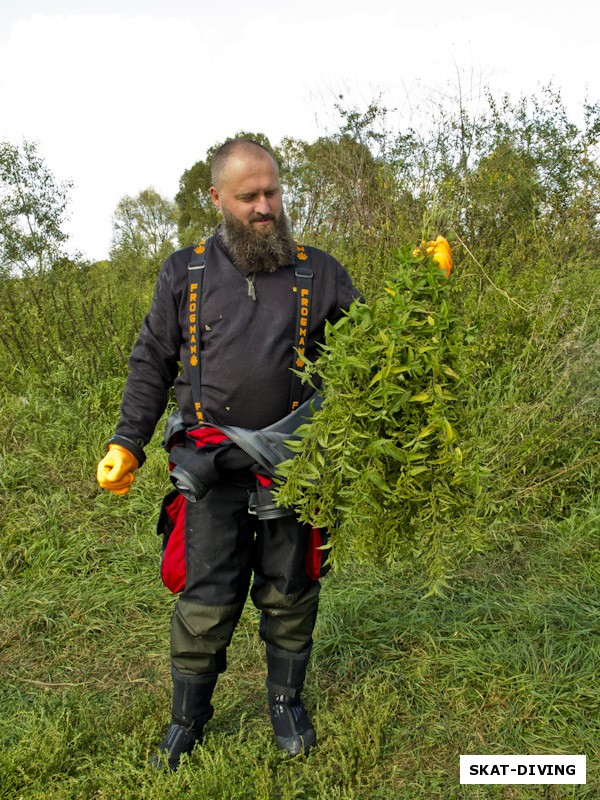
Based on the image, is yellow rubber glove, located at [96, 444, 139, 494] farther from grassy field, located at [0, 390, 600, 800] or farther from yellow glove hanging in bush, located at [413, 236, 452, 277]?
yellow glove hanging in bush, located at [413, 236, 452, 277]

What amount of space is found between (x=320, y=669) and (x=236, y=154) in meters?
2.06

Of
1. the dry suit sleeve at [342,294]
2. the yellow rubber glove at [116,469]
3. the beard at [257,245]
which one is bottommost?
the yellow rubber glove at [116,469]

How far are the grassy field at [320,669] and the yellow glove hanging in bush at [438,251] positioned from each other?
1207 mm

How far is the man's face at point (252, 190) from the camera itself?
2.28 metres

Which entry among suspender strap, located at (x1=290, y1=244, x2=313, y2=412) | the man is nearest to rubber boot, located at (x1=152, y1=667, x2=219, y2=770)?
the man

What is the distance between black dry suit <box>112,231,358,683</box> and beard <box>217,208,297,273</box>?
0.12 ft

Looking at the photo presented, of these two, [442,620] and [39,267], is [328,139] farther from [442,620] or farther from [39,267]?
[442,620]

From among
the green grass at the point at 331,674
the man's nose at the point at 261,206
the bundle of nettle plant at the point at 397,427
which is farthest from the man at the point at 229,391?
the bundle of nettle plant at the point at 397,427

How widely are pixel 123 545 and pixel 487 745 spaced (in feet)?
7.62

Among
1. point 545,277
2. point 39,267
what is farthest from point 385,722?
point 39,267

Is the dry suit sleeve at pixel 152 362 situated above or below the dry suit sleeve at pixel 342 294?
below

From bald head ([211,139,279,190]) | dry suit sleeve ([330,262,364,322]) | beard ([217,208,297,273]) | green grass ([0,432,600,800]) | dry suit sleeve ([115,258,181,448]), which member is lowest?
green grass ([0,432,600,800])

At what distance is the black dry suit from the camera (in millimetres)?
2283

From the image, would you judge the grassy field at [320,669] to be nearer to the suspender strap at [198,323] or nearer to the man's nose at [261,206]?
the suspender strap at [198,323]
